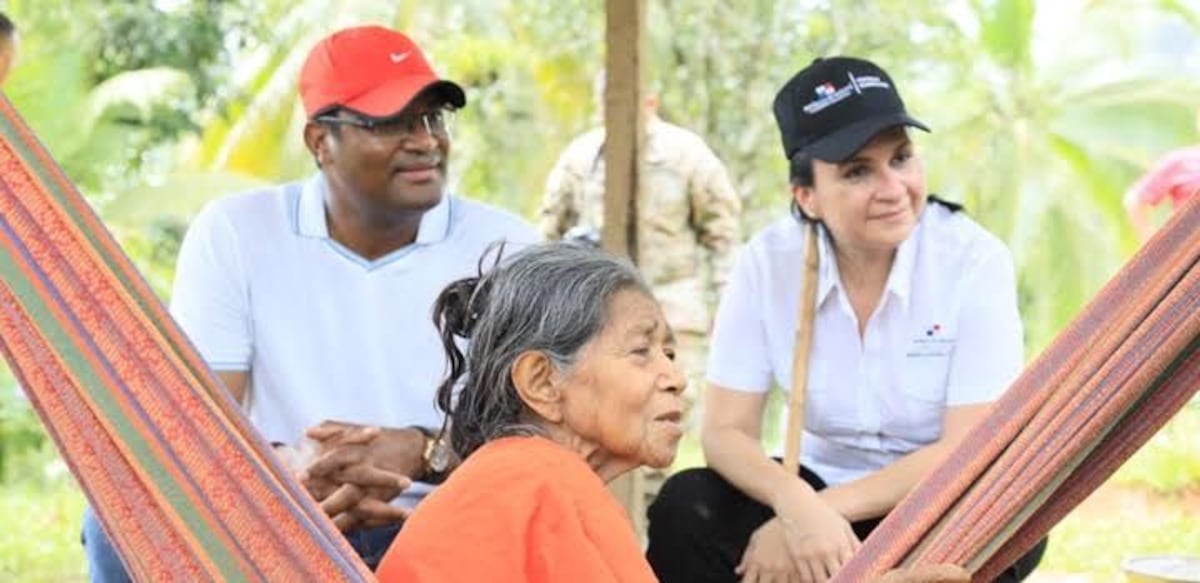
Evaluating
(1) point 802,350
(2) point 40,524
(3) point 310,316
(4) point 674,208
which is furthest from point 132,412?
(2) point 40,524

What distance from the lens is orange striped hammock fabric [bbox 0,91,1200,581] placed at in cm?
195

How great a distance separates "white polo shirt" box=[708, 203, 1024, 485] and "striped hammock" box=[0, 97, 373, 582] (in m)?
1.17

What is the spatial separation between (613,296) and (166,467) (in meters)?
0.49

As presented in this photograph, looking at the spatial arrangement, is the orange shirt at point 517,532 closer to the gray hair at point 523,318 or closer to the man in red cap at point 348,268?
the gray hair at point 523,318

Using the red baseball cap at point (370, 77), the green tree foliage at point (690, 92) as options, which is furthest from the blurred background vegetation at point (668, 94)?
the red baseball cap at point (370, 77)

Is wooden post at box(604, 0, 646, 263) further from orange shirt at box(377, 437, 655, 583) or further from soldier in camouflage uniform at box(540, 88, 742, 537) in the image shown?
soldier in camouflage uniform at box(540, 88, 742, 537)

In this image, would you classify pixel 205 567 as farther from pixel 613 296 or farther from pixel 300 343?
pixel 300 343

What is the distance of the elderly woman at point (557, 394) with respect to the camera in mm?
1948

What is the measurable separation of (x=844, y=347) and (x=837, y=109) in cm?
36

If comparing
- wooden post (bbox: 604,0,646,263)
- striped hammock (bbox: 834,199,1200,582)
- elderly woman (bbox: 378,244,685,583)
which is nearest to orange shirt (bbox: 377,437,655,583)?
elderly woman (bbox: 378,244,685,583)

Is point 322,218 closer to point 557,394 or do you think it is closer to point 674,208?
point 557,394

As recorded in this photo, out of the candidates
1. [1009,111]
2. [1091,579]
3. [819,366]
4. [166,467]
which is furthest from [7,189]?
[1009,111]

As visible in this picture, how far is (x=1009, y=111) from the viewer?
427 inches

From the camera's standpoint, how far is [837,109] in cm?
293
